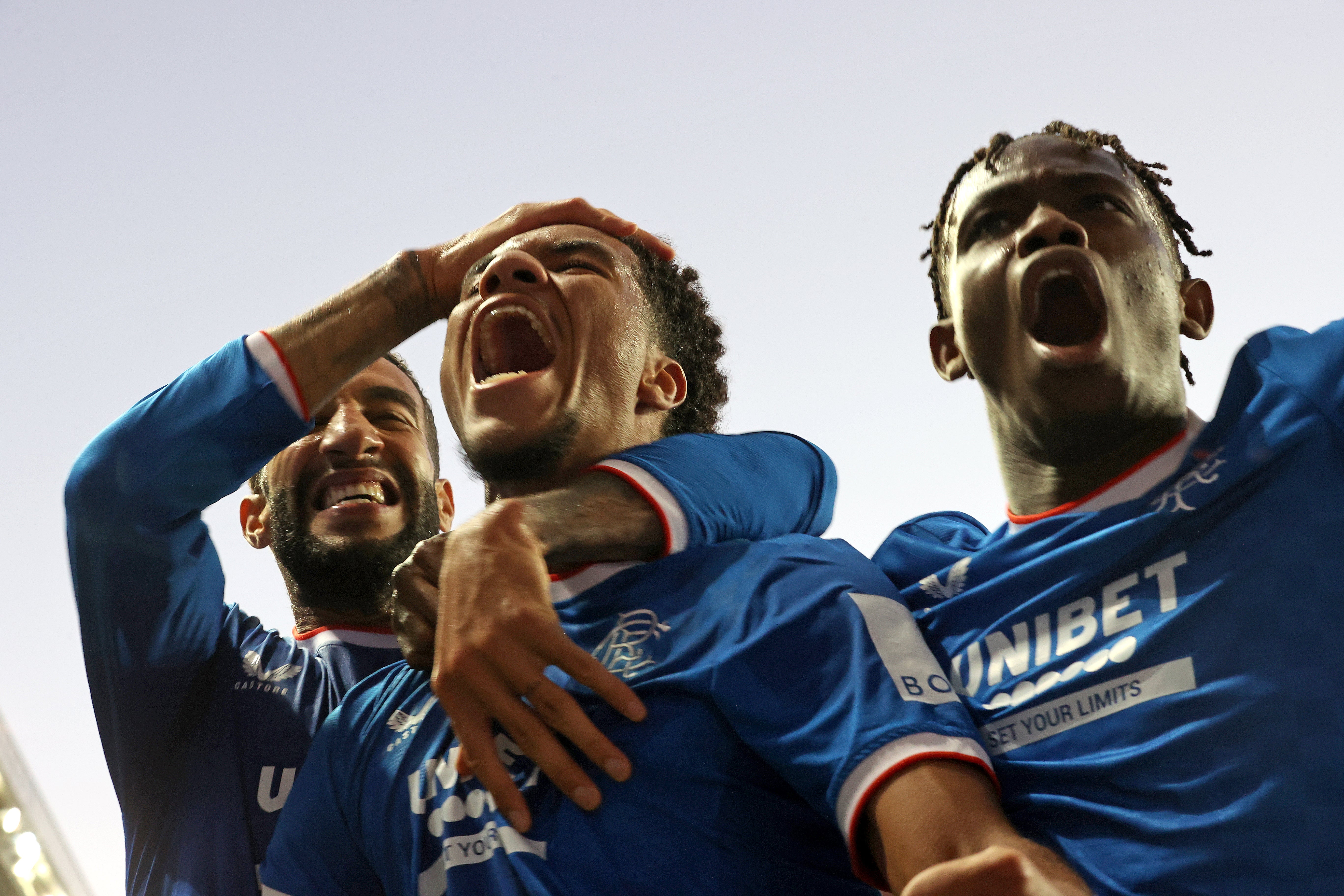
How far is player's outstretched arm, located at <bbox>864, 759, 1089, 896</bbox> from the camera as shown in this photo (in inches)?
56.1

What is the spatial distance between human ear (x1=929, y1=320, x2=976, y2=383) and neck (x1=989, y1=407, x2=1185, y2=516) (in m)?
0.23

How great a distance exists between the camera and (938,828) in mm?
1469

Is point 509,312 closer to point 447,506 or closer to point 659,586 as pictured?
point 659,586

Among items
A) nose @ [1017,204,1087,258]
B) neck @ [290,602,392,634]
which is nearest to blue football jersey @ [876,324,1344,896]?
nose @ [1017,204,1087,258]

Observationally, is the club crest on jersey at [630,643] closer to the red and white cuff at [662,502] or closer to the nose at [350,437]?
the red and white cuff at [662,502]

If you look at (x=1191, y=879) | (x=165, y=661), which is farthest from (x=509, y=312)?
(x=1191, y=879)

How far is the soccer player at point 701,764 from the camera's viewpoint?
1.57 m

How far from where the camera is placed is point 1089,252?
2039 mm

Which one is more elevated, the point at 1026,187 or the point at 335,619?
the point at 1026,187

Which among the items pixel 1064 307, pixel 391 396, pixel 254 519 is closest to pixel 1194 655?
pixel 1064 307

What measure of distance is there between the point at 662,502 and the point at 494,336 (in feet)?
2.15

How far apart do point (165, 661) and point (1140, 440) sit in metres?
2.16

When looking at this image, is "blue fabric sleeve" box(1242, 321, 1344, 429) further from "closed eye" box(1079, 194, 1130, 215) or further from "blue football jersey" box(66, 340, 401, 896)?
"blue football jersey" box(66, 340, 401, 896)

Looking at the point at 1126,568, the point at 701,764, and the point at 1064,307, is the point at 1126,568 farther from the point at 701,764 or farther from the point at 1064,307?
the point at 701,764
